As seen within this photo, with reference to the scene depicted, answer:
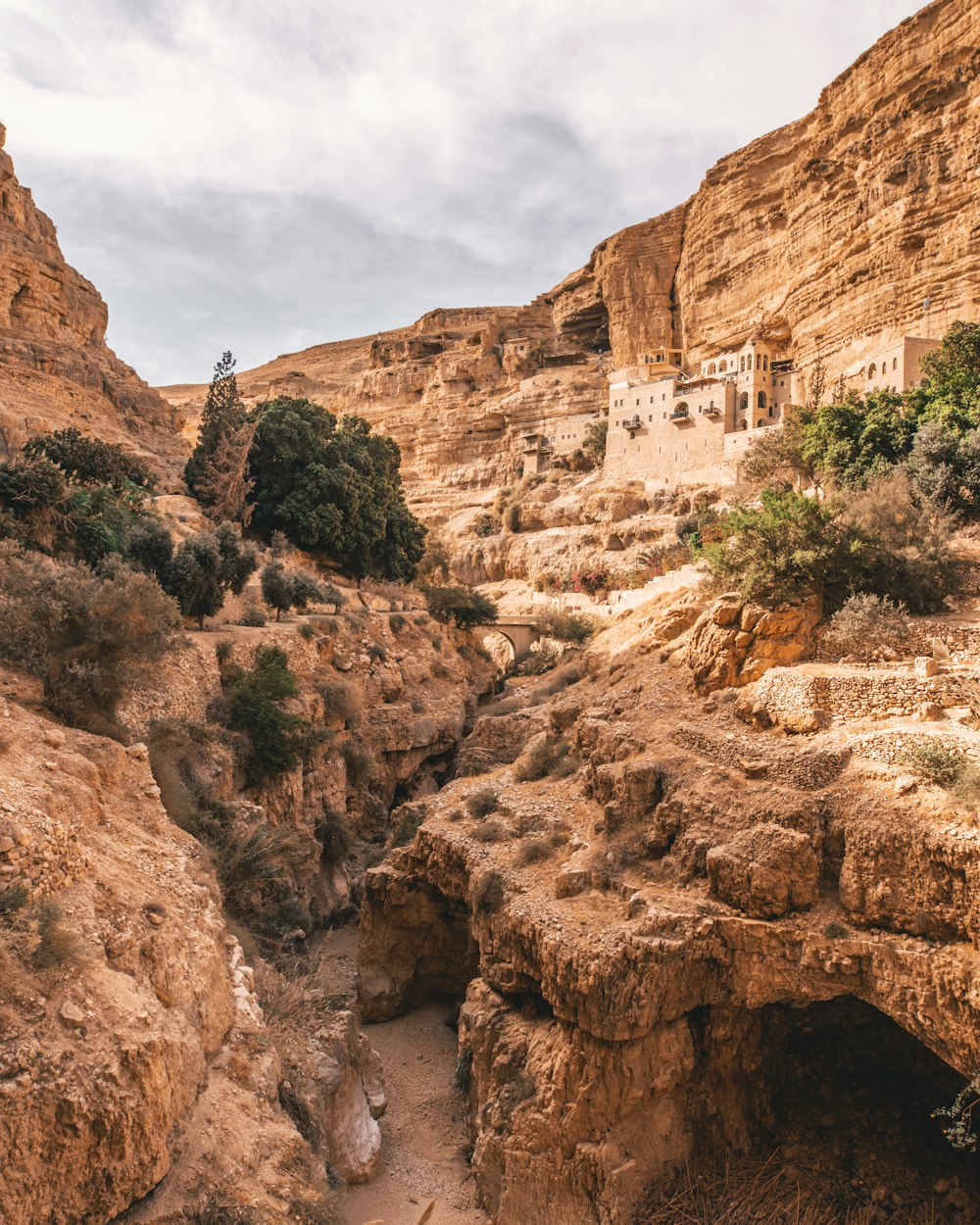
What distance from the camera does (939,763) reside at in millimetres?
9406

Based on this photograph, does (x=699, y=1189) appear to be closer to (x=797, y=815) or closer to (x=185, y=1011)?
(x=797, y=815)

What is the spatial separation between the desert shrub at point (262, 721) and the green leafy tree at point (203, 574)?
2.57 metres

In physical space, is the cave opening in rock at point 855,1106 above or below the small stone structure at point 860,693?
below

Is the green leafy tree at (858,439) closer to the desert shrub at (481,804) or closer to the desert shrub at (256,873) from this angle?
the desert shrub at (481,804)

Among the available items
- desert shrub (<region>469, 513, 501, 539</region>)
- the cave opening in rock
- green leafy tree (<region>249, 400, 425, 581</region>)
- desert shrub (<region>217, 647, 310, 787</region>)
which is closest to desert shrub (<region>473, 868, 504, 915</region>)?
the cave opening in rock

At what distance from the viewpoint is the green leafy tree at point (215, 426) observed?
28.1 m

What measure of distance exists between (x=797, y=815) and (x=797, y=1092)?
4.42 m

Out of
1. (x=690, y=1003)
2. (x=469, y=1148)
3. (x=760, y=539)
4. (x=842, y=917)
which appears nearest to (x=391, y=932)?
(x=469, y=1148)

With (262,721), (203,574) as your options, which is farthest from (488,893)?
(203,574)

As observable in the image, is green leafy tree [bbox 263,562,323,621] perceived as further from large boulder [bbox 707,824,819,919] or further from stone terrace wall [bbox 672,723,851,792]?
large boulder [bbox 707,824,819,919]

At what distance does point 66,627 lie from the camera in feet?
37.3

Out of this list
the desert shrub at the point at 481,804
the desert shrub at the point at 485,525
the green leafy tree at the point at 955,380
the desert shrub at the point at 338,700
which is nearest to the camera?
the desert shrub at the point at 481,804

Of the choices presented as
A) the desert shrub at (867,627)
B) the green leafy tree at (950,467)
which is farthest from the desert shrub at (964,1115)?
the green leafy tree at (950,467)

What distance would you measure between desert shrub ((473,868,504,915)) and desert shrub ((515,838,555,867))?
0.63 m
